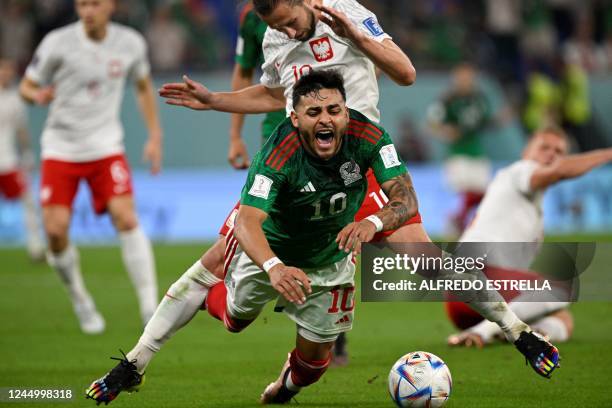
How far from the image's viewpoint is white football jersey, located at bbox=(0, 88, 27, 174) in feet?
51.2

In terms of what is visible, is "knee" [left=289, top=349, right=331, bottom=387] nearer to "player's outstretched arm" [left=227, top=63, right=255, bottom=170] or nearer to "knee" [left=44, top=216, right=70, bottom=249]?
"player's outstretched arm" [left=227, top=63, right=255, bottom=170]

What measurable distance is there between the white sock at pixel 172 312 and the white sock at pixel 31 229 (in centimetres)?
944

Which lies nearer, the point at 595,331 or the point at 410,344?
the point at 410,344

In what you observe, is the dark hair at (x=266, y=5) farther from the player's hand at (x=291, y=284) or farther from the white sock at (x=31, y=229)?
the white sock at (x=31, y=229)

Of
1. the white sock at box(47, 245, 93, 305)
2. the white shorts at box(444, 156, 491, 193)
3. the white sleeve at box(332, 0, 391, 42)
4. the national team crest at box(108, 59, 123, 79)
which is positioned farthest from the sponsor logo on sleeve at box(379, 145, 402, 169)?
the white shorts at box(444, 156, 491, 193)

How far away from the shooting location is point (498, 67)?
2092 centimetres

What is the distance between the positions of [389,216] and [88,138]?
4.72 meters

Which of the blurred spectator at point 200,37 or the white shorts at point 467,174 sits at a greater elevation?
the blurred spectator at point 200,37

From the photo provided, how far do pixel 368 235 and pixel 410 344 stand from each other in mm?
3481

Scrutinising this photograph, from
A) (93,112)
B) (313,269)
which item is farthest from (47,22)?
(313,269)

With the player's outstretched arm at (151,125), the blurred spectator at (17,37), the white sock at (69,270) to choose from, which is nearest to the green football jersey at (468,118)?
the player's outstretched arm at (151,125)

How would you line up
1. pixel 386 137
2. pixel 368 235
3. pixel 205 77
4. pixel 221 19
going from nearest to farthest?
1. pixel 368 235
2. pixel 386 137
3. pixel 205 77
4. pixel 221 19

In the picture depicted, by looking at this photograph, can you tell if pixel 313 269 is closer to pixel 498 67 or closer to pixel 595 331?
pixel 595 331

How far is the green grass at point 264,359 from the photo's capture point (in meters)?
6.24
